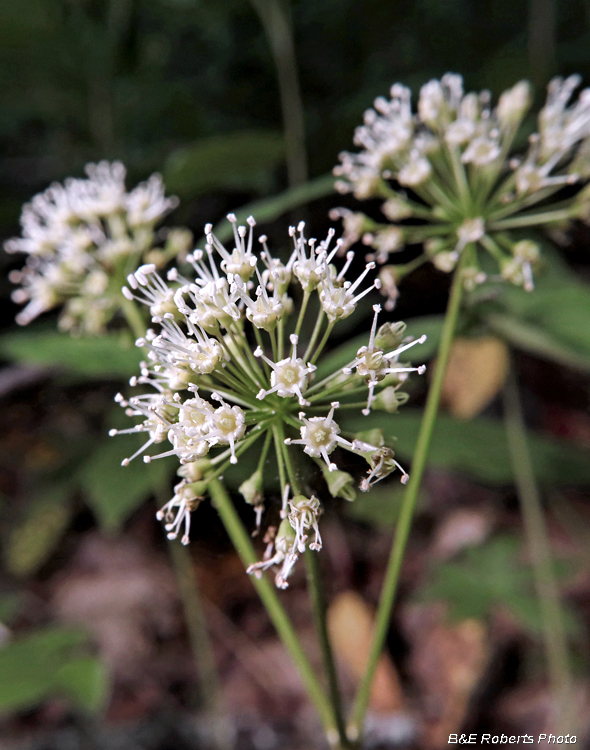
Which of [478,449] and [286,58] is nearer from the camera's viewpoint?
[478,449]

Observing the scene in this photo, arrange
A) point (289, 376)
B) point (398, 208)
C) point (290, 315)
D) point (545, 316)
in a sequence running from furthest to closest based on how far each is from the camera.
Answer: point (545, 316)
point (398, 208)
point (290, 315)
point (289, 376)

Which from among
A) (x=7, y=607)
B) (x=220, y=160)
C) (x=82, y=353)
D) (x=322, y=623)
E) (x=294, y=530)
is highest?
(x=220, y=160)

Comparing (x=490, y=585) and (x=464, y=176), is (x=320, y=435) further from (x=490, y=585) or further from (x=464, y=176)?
(x=490, y=585)

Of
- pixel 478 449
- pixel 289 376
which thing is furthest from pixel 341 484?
pixel 478 449

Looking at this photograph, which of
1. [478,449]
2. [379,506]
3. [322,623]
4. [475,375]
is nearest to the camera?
[322,623]

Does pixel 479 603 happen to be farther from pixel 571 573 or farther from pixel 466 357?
pixel 466 357

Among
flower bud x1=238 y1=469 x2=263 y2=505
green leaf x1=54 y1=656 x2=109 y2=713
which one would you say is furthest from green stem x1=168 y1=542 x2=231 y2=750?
flower bud x1=238 y1=469 x2=263 y2=505

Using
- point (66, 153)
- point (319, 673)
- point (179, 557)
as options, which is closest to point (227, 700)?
point (319, 673)

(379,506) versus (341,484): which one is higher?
(341,484)
